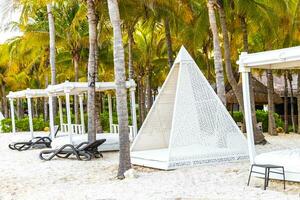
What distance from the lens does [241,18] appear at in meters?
17.9

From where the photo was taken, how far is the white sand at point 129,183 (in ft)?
27.9

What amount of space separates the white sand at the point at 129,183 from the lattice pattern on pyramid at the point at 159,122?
107cm

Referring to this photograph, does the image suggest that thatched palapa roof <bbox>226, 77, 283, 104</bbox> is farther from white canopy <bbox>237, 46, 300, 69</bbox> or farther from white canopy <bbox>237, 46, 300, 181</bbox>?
Result: white canopy <bbox>237, 46, 300, 69</bbox>

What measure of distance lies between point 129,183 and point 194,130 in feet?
8.67

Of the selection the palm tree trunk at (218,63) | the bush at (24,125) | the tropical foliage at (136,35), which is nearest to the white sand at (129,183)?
the tropical foliage at (136,35)

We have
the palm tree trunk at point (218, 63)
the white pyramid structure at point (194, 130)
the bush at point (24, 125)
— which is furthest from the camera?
the bush at point (24, 125)

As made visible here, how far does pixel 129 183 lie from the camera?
9.88m

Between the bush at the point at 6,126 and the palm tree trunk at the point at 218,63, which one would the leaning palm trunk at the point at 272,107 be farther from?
the bush at the point at 6,126

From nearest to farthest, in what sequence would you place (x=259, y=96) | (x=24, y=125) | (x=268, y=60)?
(x=268, y=60) < (x=259, y=96) < (x=24, y=125)

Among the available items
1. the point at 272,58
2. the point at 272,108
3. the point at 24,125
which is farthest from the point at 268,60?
the point at 24,125

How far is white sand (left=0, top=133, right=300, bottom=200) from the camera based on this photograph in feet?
27.9

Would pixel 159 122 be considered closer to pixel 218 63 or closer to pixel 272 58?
pixel 218 63

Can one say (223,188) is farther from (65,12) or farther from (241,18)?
(65,12)

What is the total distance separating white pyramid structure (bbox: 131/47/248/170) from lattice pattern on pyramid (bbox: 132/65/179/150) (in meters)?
0.19
